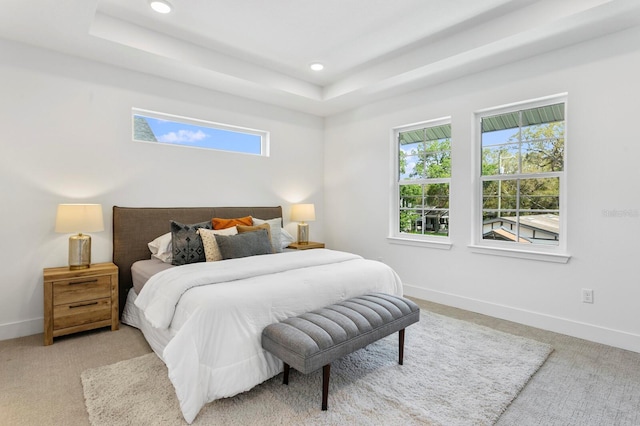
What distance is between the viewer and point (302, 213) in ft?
15.3

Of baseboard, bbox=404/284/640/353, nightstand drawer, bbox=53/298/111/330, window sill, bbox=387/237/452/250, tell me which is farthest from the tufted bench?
nightstand drawer, bbox=53/298/111/330

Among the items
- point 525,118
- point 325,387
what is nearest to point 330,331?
point 325,387

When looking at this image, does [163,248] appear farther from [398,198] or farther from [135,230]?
[398,198]

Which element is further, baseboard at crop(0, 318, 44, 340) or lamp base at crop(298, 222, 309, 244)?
lamp base at crop(298, 222, 309, 244)

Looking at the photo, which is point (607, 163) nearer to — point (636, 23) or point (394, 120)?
point (636, 23)

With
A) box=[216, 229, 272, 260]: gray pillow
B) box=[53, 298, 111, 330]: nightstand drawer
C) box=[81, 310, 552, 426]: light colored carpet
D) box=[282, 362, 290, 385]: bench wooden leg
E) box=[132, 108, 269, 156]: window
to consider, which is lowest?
box=[81, 310, 552, 426]: light colored carpet

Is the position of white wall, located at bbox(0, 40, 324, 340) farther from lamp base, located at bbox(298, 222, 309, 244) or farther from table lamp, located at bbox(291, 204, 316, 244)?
lamp base, located at bbox(298, 222, 309, 244)

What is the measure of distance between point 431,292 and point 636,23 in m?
3.00

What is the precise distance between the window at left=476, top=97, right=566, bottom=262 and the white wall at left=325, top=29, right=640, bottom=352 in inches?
5.5

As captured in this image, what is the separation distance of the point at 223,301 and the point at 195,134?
2.70 metres

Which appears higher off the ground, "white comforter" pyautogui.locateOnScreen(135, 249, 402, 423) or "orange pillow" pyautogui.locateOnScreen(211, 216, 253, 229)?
"orange pillow" pyautogui.locateOnScreen(211, 216, 253, 229)

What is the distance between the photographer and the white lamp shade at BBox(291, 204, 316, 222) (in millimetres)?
4641

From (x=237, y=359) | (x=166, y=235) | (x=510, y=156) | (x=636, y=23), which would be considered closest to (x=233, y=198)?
(x=166, y=235)

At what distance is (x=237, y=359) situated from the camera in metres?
1.97
